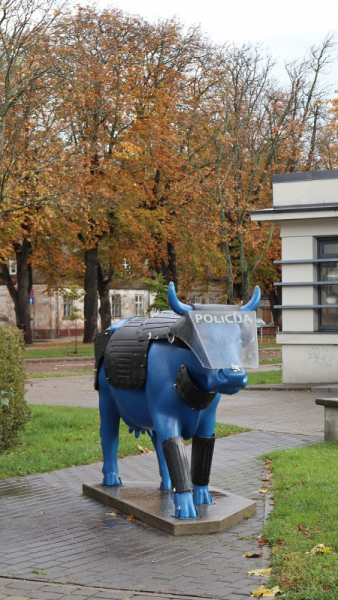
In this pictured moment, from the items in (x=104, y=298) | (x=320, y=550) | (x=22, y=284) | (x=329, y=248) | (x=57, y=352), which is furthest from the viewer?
(x=104, y=298)

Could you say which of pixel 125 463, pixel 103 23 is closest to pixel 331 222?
pixel 125 463

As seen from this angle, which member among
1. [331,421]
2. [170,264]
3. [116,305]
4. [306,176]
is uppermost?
[306,176]

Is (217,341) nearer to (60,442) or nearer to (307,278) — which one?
(60,442)

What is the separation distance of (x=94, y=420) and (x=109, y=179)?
22819mm

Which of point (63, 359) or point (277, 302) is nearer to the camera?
point (63, 359)

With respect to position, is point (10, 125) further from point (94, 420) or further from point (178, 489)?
point (178, 489)

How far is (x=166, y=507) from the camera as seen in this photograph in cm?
716

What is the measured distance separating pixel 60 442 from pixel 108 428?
3.61 metres

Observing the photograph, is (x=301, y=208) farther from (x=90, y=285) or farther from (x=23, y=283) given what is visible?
(x=23, y=283)

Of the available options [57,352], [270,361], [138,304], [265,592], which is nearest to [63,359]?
[57,352]

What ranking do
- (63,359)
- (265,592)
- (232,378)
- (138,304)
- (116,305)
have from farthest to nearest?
(138,304), (116,305), (63,359), (232,378), (265,592)

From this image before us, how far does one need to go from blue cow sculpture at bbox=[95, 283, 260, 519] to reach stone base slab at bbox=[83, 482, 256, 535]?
0.45ft

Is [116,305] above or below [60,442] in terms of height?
above

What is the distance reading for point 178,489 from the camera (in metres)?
6.71
